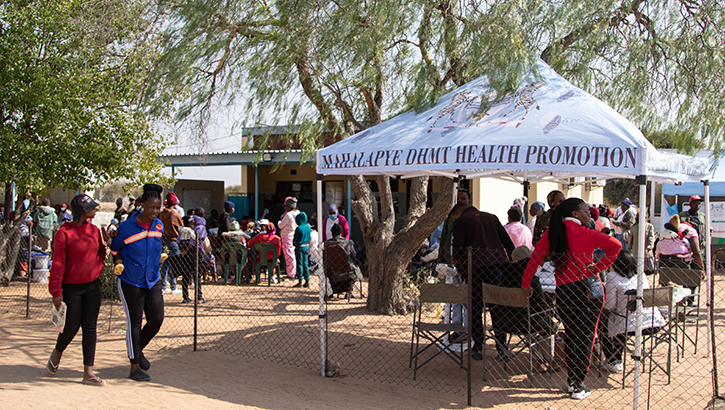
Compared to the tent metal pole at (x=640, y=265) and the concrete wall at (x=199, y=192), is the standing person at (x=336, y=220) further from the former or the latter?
the concrete wall at (x=199, y=192)

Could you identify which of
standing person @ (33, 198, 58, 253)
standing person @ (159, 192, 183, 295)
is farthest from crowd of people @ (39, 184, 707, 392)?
standing person @ (33, 198, 58, 253)

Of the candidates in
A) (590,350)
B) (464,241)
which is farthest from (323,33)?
(590,350)

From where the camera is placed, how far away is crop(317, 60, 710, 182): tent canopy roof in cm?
466

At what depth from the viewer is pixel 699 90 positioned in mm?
7359

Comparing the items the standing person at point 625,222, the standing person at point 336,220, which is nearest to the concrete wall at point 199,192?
the standing person at point 336,220

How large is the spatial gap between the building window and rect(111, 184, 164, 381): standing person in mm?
13664

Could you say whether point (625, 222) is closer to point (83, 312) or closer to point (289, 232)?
point (289, 232)

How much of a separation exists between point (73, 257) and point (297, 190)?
14340 millimetres

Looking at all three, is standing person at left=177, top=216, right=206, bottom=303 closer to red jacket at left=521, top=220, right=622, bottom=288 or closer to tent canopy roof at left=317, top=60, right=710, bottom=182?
tent canopy roof at left=317, top=60, right=710, bottom=182

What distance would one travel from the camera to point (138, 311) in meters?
5.22

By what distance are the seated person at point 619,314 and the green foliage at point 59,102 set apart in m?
7.24

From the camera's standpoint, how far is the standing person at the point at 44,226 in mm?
11922

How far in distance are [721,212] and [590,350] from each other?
11.4 m

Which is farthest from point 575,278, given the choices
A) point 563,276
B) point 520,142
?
point 520,142
